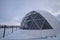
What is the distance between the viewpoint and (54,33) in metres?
20.5

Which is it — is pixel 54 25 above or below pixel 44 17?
below

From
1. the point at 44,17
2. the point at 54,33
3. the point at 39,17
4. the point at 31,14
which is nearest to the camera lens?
the point at 54,33

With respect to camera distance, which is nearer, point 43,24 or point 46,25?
point 46,25

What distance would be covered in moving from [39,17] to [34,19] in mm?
1702

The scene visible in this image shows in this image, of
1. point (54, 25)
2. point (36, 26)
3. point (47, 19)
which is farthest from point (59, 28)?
point (36, 26)

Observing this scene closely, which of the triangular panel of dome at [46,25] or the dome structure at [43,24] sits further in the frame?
the triangular panel of dome at [46,25]

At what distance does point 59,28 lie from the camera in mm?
21422

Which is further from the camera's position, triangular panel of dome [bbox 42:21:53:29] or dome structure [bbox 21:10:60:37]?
triangular panel of dome [bbox 42:21:53:29]

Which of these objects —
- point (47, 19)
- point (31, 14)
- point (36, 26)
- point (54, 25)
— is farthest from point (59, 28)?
point (31, 14)

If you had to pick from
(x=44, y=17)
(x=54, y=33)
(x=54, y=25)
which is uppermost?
(x=44, y=17)

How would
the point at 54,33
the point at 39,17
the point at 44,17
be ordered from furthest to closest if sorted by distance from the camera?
the point at 39,17 → the point at 44,17 → the point at 54,33

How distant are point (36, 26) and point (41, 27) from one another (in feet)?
5.37

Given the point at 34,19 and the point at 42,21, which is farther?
the point at 34,19

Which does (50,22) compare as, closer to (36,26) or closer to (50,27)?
(50,27)
